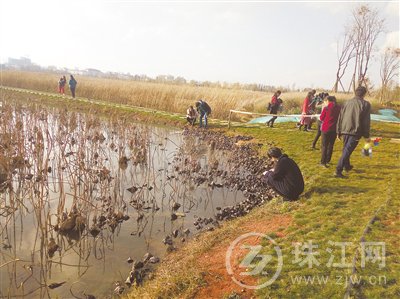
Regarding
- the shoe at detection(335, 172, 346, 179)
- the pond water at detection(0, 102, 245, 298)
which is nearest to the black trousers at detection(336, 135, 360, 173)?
the shoe at detection(335, 172, 346, 179)

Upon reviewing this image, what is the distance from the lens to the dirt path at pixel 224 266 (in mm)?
3527

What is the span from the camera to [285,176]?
5.66 meters

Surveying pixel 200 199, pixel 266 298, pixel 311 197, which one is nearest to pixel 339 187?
pixel 311 197

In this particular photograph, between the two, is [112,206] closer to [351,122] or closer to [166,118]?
[351,122]

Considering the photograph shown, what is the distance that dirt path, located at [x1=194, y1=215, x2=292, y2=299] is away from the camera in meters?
3.53

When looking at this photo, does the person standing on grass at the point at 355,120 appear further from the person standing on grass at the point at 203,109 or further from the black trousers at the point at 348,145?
the person standing on grass at the point at 203,109

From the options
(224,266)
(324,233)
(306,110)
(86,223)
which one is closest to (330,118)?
(324,233)

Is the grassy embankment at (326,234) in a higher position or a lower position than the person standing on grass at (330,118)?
lower

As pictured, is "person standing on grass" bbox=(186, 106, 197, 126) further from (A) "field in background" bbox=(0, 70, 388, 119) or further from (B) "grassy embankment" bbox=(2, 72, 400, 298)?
(B) "grassy embankment" bbox=(2, 72, 400, 298)

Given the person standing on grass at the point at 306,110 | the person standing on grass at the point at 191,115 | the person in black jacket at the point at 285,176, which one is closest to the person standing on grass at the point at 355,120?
the person in black jacket at the point at 285,176

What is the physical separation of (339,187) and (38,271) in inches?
230

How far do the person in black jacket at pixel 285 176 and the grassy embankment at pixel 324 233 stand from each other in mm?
282

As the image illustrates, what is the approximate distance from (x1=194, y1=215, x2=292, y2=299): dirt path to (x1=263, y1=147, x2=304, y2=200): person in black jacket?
0.56 meters

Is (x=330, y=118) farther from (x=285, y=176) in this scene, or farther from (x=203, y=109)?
(x=203, y=109)
